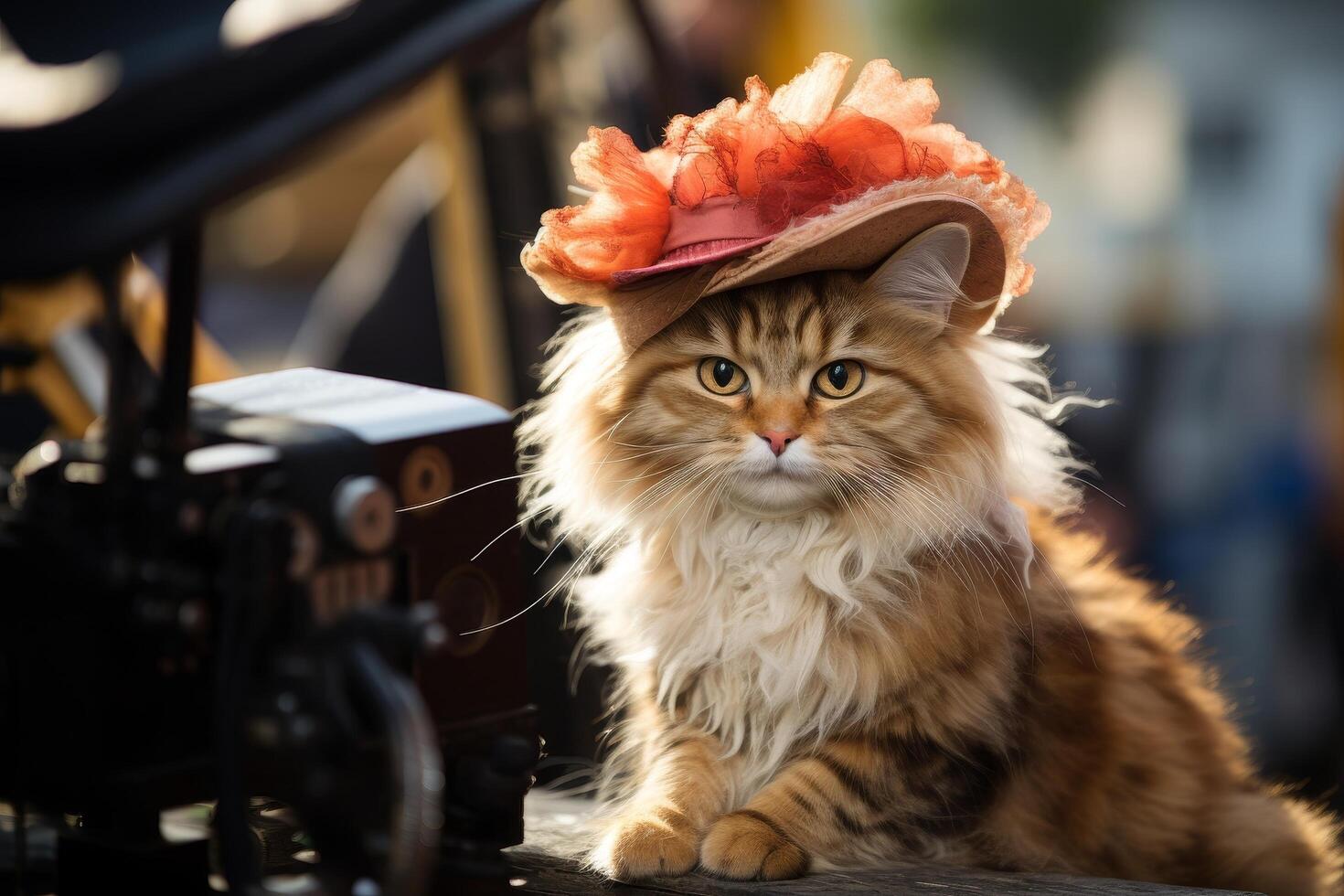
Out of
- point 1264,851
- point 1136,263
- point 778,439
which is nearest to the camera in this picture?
point 778,439

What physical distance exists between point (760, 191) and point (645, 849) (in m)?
0.61

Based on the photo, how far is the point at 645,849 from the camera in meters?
1.14

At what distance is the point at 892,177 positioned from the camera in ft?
3.91

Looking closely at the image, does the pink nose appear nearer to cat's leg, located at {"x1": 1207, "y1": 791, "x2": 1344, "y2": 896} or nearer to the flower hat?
the flower hat

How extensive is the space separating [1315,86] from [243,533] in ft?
9.92

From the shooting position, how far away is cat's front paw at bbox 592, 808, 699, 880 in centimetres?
113

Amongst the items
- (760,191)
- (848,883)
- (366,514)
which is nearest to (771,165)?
(760,191)

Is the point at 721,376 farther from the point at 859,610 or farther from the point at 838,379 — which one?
the point at 859,610

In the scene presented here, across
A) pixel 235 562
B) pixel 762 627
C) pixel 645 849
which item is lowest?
pixel 645 849

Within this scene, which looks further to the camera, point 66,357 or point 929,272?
point 66,357

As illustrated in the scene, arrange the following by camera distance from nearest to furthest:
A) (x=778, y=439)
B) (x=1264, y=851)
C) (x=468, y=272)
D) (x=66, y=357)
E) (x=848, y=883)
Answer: (x=848, y=883), (x=778, y=439), (x=1264, y=851), (x=66, y=357), (x=468, y=272)

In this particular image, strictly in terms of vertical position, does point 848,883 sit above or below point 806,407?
below

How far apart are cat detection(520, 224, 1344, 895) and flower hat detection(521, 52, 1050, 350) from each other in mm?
64

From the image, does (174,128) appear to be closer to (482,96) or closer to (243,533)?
(243,533)
